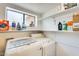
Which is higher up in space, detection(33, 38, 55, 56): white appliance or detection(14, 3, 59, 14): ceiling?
detection(14, 3, 59, 14): ceiling

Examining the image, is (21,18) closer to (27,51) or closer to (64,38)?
(27,51)

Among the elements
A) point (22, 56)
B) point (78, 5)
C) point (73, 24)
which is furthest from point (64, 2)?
point (22, 56)

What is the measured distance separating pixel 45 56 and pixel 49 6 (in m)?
0.59

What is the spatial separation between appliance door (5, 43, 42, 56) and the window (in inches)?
9.4

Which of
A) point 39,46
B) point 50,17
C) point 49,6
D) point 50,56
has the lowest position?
point 50,56

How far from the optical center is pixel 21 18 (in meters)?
1.16

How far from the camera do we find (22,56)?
1071 millimetres

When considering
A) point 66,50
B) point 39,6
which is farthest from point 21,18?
point 66,50

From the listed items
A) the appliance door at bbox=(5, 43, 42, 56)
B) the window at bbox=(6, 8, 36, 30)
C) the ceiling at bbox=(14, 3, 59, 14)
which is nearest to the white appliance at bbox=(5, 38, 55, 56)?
the appliance door at bbox=(5, 43, 42, 56)

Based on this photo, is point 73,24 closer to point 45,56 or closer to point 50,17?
point 50,17

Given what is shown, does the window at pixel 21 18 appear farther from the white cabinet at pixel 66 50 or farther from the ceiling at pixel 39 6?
the white cabinet at pixel 66 50

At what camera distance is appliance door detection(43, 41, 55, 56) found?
3.79ft

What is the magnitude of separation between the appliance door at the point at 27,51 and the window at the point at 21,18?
0.24 m

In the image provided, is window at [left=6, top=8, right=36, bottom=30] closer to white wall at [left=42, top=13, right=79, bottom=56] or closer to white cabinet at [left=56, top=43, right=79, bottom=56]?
white wall at [left=42, top=13, right=79, bottom=56]
